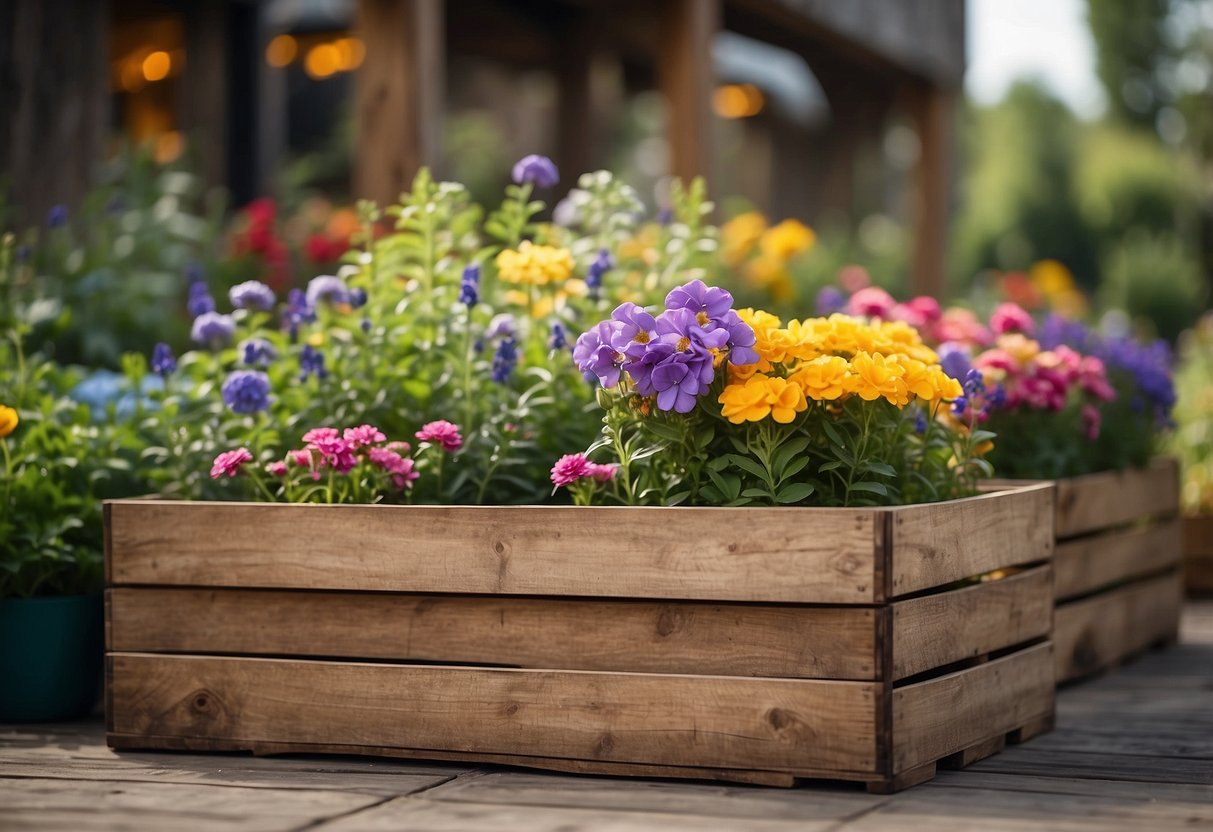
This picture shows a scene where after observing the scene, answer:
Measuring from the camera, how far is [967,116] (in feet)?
110

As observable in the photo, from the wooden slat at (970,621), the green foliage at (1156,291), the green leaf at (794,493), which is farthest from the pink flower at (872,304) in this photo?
the green foliage at (1156,291)

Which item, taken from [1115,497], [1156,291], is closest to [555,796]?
[1115,497]

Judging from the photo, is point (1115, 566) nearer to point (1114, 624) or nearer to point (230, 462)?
point (1114, 624)

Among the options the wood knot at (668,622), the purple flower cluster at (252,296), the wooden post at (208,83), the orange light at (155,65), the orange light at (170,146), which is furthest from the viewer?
the orange light at (155,65)

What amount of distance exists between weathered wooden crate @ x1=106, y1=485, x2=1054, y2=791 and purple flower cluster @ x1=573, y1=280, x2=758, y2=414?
0.23m

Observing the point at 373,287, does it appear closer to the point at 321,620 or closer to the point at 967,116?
the point at 321,620

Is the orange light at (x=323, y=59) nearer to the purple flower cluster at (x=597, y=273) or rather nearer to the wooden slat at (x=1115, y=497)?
the wooden slat at (x=1115, y=497)

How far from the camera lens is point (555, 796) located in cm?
278

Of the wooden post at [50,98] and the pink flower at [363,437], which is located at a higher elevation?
the wooden post at [50,98]

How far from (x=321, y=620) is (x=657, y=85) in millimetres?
7448

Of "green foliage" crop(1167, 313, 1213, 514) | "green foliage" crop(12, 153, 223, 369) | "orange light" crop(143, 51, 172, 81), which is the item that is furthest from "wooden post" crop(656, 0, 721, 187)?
"orange light" crop(143, 51, 172, 81)

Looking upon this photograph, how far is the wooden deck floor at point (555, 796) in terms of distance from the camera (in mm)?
2574

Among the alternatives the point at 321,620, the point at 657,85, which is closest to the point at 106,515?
the point at 321,620

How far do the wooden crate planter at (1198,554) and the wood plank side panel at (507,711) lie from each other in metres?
3.31
